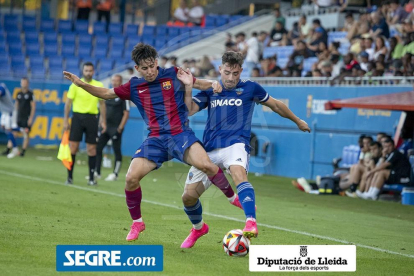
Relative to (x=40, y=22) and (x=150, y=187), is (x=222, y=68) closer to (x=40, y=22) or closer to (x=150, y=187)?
(x=150, y=187)

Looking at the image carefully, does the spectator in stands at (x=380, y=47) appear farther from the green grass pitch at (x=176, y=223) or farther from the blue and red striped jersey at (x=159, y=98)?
the blue and red striped jersey at (x=159, y=98)

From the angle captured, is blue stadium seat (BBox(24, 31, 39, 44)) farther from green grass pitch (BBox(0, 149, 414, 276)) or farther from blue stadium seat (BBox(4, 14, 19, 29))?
green grass pitch (BBox(0, 149, 414, 276))

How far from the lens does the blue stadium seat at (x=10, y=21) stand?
30.2 metres

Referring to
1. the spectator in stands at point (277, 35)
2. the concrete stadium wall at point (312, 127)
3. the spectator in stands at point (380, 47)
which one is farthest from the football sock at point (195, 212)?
the spectator in stands at point (277, 35)

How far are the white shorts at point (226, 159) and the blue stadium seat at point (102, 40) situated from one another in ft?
73.8

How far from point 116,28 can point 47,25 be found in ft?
8.55

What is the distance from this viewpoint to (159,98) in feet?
29.0

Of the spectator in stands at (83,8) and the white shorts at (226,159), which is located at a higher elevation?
the spectator in stands at (83,8)

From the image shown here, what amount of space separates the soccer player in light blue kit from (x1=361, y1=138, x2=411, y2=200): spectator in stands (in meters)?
6.91

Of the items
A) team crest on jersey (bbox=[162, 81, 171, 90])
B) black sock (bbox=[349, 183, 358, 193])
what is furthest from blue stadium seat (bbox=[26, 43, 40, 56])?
team crest on jersey (bbox=[162, 81, 171, 90])

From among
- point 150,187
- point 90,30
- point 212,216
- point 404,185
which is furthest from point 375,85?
point 90,30

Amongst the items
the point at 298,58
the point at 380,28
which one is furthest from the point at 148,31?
the point at 380,28

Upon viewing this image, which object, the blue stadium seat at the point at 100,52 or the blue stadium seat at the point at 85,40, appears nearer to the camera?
the blue stadium seat at the point at 100,52

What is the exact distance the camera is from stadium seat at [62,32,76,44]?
3022 cm
